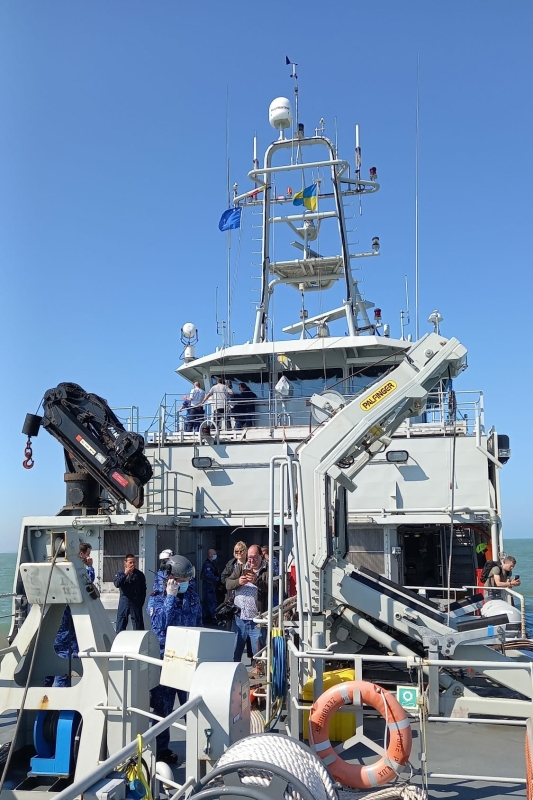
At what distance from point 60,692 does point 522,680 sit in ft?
14.3

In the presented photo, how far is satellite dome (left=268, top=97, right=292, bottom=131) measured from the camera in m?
15.9

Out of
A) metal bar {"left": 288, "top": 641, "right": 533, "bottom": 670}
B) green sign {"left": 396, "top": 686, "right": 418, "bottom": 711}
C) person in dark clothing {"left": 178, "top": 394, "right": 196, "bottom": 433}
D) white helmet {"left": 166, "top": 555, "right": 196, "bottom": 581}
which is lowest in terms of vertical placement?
green sign {"left": 396, "top": 686, "right": 418, "bottom": 711}

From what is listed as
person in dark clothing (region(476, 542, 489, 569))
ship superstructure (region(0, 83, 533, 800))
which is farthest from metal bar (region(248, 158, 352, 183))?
person in dark clothing (region(476, 542, 489, 569))

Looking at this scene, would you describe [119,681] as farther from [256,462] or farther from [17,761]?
[256,462]

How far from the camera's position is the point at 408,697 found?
5.80 metres

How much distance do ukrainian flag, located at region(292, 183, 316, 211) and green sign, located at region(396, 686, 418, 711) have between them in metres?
12.5

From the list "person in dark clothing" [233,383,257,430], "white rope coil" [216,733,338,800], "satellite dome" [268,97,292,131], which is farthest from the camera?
"satellite dome" [268,97,292,131]

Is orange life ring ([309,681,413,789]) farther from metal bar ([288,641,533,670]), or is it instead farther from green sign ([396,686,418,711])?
green sign ([396,686,418,711])

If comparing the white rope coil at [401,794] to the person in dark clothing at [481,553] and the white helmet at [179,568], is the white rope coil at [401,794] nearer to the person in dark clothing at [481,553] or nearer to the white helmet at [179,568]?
the white helmet at [179,568]

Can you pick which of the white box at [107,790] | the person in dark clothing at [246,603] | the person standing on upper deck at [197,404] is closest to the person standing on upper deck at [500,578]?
the person in dark clothing at [246,603]

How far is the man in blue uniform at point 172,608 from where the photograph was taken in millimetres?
5883

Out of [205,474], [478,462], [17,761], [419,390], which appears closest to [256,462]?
[205,474]

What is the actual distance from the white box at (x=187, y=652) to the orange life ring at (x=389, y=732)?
106cm

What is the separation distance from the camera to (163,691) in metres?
5.86
